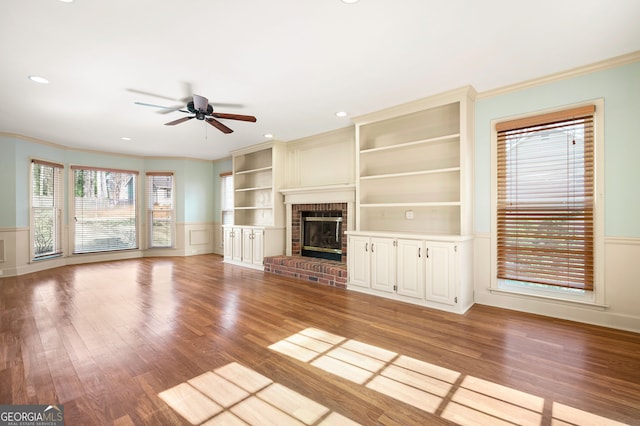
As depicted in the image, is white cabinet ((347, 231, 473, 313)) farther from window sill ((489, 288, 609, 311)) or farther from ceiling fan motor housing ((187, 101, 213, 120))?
ceiling fan motor housing ((187, 101, 213, 120))

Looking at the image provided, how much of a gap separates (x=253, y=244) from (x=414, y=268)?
3.55m

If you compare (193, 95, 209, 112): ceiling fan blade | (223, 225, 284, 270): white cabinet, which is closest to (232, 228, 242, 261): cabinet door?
(223, 225, 284, 270): white cabinet

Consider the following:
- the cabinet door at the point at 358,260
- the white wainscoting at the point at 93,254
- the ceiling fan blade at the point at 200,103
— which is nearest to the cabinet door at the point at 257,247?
the cabinet door at the point at 358,260

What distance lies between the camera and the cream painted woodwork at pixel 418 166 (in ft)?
12.0

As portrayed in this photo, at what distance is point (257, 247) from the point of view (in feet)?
19.9

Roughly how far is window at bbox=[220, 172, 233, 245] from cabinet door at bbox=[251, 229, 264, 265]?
2076mm

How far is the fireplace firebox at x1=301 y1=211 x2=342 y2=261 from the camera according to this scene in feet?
17.6

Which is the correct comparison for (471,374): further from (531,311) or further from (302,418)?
(531,311)

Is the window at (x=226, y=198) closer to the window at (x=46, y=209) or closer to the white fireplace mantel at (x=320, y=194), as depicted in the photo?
the white fireplace mantel at (x=320, y=194)

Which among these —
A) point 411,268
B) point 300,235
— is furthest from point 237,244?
Result: point 411,268

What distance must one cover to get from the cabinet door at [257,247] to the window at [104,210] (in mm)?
3702

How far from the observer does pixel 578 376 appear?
2.12m

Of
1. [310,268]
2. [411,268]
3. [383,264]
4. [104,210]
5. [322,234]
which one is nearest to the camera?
[411,268]

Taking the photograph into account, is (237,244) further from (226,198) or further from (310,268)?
(310,268)
